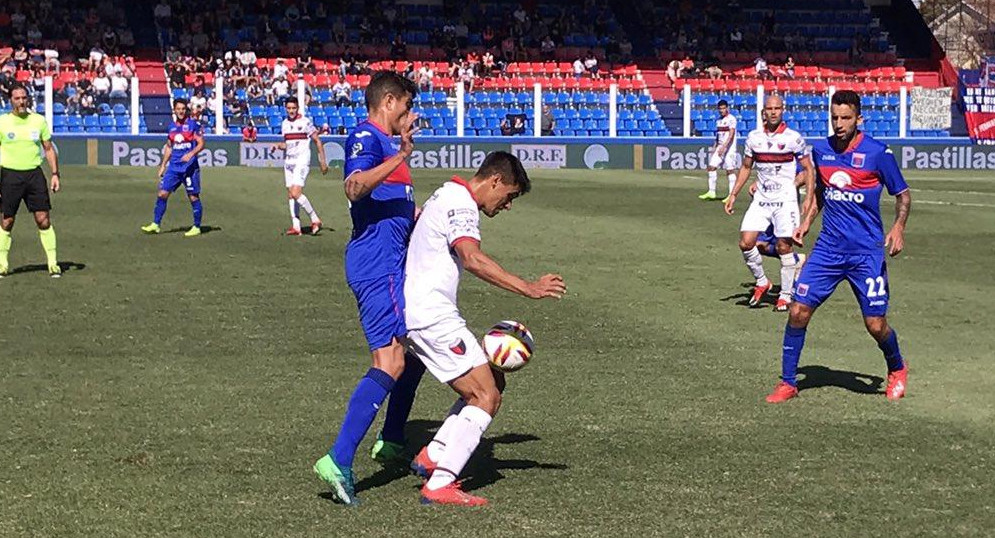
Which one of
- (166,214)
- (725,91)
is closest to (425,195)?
(166,214)

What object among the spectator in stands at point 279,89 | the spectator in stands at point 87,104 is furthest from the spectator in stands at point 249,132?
the spectator in stands at point 87,104

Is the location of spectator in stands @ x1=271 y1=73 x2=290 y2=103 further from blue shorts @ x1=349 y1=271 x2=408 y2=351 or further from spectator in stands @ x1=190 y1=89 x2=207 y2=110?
blue shorts @ x1=349 y1=271 x2=408 y2=351

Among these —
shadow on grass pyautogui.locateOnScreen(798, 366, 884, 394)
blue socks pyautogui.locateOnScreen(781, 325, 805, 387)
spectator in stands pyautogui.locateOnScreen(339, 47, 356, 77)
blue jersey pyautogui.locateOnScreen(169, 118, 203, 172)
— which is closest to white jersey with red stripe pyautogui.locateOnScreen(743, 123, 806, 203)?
shadow on grass pyautogui.locateOnScreen(798, 366, 884, 394)

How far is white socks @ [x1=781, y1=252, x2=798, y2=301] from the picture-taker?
15.1 m

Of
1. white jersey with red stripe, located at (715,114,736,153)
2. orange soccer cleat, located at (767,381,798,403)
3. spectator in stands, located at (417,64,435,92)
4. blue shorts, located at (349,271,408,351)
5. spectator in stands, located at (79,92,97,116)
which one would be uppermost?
spectator in stands, located at (417,64,435,92)

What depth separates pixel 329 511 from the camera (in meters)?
7.14

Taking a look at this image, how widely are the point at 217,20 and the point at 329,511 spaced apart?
44.3 m

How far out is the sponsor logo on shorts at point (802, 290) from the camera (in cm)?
1036

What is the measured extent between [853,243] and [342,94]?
111 ft

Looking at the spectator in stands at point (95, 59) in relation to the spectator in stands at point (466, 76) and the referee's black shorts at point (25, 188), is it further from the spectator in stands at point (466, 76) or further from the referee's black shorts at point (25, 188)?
the referee's black shorts at point (25, 188)

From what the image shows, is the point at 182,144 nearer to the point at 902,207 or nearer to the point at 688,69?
the point at 902,207

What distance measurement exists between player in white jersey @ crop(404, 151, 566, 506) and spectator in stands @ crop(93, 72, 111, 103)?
34889 mm

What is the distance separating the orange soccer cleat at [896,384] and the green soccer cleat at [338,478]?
15.8ft

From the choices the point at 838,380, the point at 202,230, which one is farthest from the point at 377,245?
the point at 202,230
